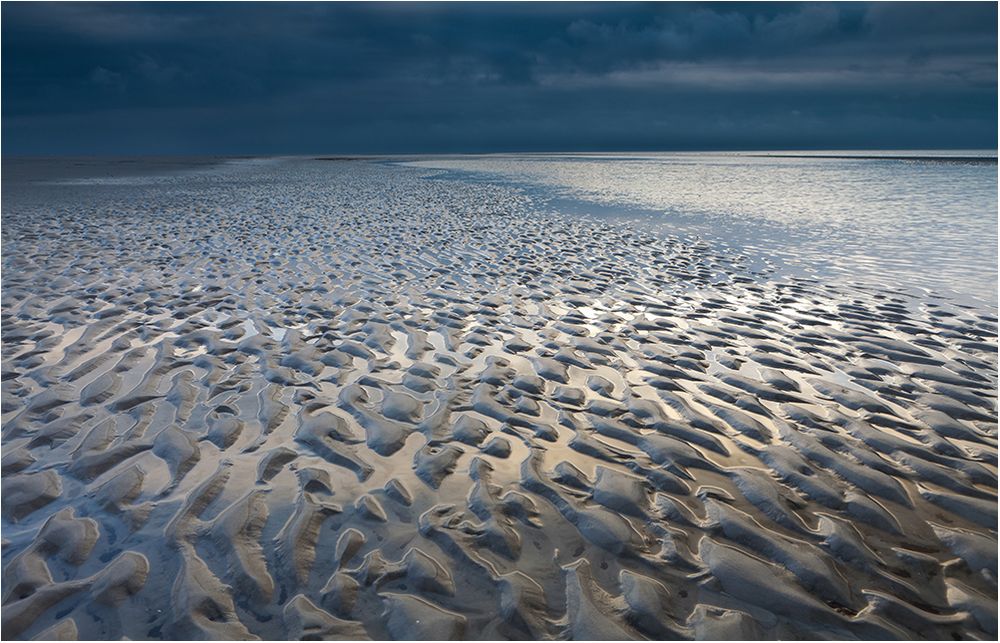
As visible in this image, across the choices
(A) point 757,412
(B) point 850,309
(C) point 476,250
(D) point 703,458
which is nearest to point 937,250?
(B) point 850,309

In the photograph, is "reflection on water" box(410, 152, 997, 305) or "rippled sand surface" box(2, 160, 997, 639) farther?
"reflection on water" box(410, 152, 997, 305)

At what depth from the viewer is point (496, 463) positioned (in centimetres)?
493

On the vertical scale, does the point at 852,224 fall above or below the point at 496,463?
below

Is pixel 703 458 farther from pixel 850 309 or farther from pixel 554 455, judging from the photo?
pixel 850 309

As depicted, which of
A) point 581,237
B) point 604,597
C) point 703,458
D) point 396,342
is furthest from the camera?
point 581,237

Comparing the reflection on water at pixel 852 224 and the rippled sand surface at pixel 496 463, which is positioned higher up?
the rippled sand surface at pixel 496 463

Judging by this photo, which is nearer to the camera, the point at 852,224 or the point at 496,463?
the point at 496,463

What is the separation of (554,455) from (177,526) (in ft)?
8.88

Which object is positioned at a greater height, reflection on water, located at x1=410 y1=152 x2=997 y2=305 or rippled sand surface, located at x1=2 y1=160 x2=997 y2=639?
rippled sand surface, located at x1=2 y1=160 x2=997 y2=639

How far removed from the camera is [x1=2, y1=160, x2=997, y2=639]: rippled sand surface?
3.39 meters

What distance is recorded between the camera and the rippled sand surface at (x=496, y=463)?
339cm

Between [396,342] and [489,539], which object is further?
[396,342]

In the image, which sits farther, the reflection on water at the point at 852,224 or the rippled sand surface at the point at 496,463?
the reflection on water at the point at 852,224

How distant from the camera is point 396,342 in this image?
26.0ft
